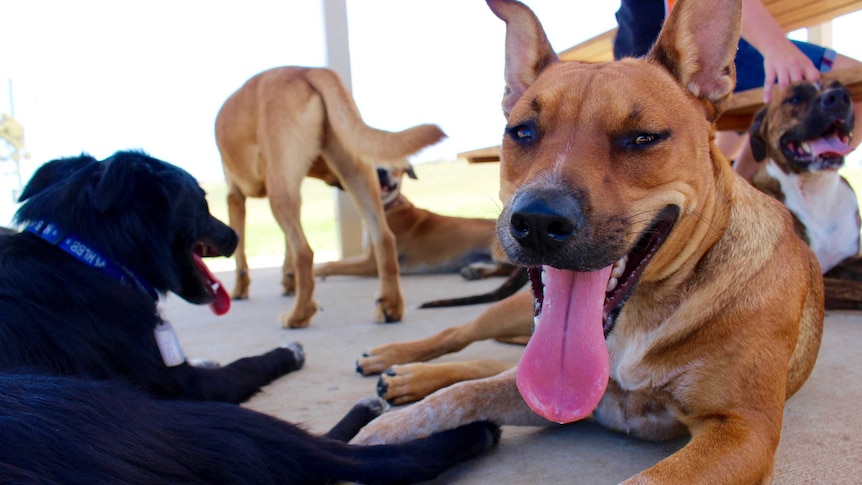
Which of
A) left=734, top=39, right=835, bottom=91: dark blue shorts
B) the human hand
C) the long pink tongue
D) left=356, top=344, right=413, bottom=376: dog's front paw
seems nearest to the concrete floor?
left=356, top=344, right=413, bottom=376: dog's front paw

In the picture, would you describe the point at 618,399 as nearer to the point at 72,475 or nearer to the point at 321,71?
the point at 72,475

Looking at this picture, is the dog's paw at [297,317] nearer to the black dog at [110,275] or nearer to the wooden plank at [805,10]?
the black dog at [110,275]

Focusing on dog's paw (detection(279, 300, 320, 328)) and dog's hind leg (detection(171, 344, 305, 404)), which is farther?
dog's paw (detection(279, 300, 320, 328))

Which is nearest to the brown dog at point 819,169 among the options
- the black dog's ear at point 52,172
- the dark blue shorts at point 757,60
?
the dark blue shorts at point 757,60

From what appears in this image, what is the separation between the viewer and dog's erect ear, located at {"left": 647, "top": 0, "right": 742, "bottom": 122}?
192 centimetres

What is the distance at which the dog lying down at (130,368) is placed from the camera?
1.35 metres

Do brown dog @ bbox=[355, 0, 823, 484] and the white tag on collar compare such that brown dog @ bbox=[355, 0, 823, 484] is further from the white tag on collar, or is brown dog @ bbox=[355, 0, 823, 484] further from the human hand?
the human hand

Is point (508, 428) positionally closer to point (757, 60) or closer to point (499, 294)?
point (499, 294)

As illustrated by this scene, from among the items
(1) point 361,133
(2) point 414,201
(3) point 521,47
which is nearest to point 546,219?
(3) point 521,47

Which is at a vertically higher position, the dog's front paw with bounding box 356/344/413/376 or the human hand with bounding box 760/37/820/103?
the human hand with bounding box 760/37/820/103

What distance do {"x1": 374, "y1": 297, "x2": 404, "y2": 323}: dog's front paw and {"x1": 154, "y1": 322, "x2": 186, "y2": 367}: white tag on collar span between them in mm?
1941

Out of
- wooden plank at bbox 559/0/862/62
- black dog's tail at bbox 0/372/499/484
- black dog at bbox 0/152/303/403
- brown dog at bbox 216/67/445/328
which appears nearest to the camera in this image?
black dog's tail at bbox 0/372/499/484

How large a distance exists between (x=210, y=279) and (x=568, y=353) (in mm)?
1990

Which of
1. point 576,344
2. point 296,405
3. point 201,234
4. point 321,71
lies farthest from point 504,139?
point 321,71
